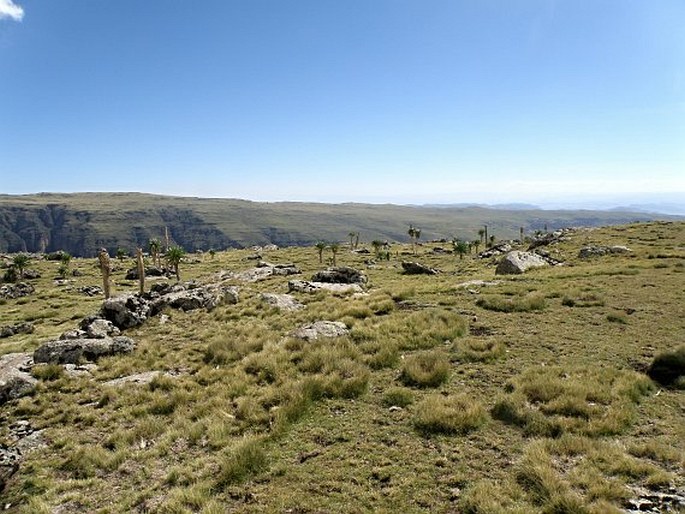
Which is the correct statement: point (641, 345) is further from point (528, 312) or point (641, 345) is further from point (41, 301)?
point (41, 301)

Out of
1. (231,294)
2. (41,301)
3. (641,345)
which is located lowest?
(41,301)

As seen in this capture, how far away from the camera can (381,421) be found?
1095 centimetres

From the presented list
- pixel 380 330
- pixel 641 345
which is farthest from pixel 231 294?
pixel 641 345

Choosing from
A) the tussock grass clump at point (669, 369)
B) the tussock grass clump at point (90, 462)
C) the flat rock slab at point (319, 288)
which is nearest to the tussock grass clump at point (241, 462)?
the tussock grass clump at point (90, 462)

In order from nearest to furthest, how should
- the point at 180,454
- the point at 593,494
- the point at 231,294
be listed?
the point at 593,494 → the point at 180,454 → the point at 231,294

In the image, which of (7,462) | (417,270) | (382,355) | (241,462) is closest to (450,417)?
(382,355)

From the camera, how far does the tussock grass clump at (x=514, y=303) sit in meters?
21.5

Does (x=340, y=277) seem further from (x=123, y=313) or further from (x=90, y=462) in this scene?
(x=90, y=462)

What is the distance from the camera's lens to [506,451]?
915 cm

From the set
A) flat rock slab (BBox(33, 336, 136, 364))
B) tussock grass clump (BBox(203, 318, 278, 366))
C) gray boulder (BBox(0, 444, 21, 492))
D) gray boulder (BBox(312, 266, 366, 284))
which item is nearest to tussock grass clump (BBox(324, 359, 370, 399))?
tussock grass clump (BBox(203, 318, 278, 366))

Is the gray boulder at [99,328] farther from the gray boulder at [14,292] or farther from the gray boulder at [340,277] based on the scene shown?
the gray boulder at [14,292]

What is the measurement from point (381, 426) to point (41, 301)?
67393mm

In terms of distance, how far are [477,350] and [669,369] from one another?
18.6 ft

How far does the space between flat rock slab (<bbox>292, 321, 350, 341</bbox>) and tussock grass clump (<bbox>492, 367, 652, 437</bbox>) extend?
8420mm
